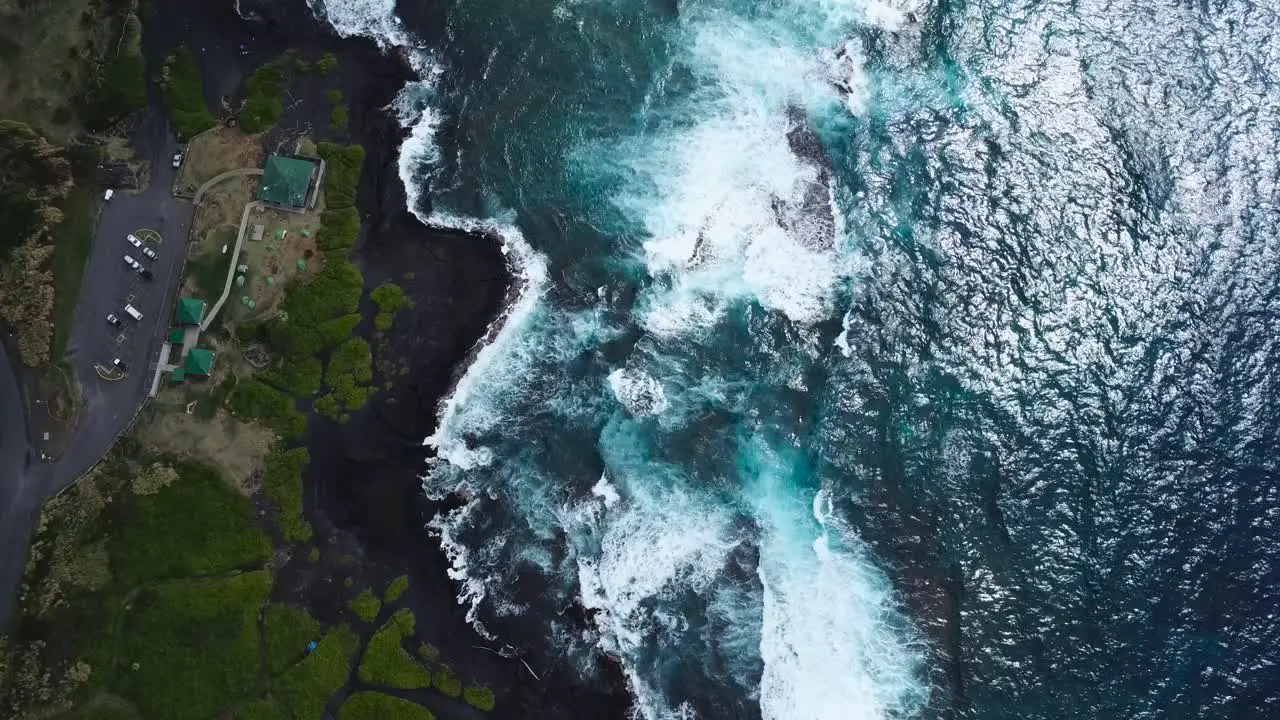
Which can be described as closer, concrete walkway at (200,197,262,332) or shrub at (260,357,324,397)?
shrub at (260,357,324,397)

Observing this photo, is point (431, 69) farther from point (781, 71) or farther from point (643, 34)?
point (781, 71)

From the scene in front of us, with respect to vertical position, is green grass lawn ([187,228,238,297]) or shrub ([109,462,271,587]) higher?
green grass lawn ([187,228,238,297])

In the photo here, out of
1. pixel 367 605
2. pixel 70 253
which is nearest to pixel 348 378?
pixel 367 605

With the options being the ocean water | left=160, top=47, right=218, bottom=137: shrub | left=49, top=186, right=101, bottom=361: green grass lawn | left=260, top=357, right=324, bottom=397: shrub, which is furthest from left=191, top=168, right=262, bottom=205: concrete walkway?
left=260, top=357, right=324, bottom=397: shrub

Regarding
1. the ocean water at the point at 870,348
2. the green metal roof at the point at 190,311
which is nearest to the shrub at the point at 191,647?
the ocean water at the point at 870,348

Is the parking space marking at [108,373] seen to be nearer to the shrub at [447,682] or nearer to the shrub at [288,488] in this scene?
the shrub at [288,488]

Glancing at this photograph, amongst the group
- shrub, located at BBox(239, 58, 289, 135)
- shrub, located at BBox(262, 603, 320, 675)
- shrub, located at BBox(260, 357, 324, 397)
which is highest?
shrub, located at BBox(239, 58, 289, 135)

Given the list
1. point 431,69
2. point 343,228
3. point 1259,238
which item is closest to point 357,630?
point 343,228

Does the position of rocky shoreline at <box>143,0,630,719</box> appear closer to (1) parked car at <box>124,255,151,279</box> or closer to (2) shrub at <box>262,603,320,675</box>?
(2) shrub at <box>262,603,320,675</box>
